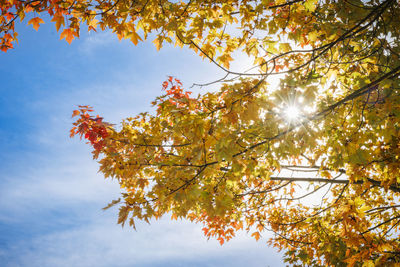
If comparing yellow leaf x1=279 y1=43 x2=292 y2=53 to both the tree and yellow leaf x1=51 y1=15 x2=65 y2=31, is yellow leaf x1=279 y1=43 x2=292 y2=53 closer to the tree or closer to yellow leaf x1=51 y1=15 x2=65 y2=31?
the tree

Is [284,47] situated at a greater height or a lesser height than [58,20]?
lesser

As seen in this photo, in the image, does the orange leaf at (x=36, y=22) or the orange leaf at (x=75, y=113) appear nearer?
the orange leaf at (x=36, y=22)

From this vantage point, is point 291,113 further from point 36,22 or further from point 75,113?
point 36,22

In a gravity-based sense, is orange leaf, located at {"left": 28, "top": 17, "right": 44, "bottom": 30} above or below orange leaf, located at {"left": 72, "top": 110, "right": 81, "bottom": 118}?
above

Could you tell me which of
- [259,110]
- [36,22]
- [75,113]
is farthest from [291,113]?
[36,22]

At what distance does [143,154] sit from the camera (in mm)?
4188

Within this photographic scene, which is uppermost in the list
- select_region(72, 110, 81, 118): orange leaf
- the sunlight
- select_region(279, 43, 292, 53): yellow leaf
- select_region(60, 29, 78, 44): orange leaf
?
select_region(60, 29, 78, 44): orange leaf

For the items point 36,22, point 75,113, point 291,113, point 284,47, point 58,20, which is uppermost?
point 36,22

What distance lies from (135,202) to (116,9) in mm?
2970

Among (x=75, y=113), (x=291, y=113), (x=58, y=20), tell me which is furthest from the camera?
(x=75, y=113)

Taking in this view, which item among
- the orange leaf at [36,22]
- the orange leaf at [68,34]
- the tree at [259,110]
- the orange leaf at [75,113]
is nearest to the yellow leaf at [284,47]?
the tree at [259,110]

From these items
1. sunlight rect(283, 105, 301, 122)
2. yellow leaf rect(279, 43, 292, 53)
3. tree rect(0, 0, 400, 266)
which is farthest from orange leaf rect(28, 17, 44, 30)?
sunlight rect(283, 105, 301, 122)

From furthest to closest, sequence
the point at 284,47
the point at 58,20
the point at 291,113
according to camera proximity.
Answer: the point at 284,47
the point at 58,20
the point at 291,113

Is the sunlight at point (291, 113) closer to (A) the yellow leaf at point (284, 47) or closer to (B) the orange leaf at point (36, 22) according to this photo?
(A) the yellow leaf at point (284, 47)
